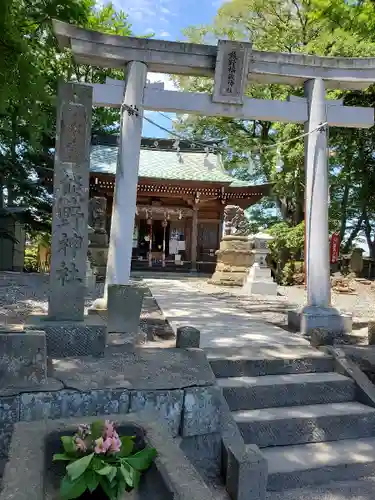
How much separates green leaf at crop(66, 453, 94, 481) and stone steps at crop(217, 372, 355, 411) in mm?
2269

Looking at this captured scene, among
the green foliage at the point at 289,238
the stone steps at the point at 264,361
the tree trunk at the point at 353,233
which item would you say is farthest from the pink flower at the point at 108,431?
the tree trunk at the point at 353,233

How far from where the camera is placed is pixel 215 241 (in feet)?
69.7

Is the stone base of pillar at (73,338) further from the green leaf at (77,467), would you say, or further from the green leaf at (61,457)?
the green leaf at (77,467)

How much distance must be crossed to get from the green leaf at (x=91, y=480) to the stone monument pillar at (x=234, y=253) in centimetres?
1349

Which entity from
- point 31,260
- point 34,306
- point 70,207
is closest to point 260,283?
point 34,306

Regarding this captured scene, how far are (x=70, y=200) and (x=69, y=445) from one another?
2.59 metres

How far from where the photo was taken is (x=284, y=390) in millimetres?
4137

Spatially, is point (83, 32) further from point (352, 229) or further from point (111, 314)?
point (352, 229)

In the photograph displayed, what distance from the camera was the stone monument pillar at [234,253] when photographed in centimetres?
1540

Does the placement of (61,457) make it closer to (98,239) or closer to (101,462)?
(101,462)

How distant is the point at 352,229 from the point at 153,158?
11.3 m

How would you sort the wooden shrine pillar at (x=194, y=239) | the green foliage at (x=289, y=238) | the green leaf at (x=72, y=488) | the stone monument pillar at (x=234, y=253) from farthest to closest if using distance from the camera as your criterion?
the wooden shrine pillar at (x=194, y=239), the green foliage at (x=289, y=238), the stone monument pillar at (x=234, y=253), the green leaf at (x=72, y=488)

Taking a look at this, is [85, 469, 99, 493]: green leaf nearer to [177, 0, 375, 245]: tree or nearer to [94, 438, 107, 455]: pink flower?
[94, 438, 107, 455]: pink flower

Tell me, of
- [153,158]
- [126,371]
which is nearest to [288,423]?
[126,371]
